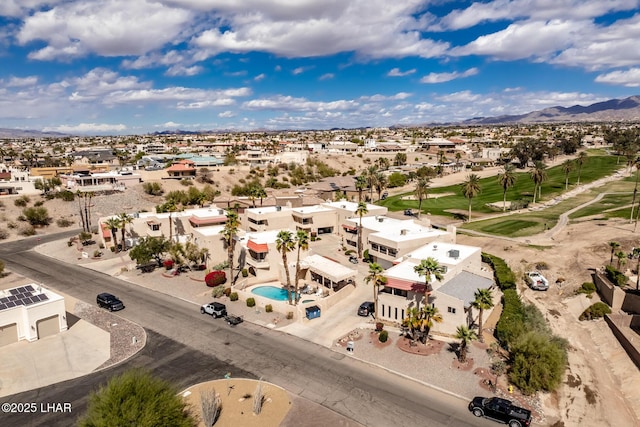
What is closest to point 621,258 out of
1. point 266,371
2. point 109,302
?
point 266,371

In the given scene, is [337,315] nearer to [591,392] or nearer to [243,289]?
[243,289]

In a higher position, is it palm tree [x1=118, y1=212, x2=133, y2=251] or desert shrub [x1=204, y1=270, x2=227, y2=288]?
palm tree [x1=118, y1=212, x2=133, y2=251]

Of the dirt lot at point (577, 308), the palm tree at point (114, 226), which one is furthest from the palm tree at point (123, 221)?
the dirt lot at point (577, 308)

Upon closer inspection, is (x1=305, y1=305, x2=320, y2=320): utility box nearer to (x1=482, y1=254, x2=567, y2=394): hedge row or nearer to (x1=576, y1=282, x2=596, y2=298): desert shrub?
(x1=482, y1=254, x2=567, y2=394): hedge row

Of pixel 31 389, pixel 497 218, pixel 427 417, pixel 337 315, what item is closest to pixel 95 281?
pixel 31 389

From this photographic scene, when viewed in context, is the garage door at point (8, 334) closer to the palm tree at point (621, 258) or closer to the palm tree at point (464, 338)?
the palm tree at point (464, 338)

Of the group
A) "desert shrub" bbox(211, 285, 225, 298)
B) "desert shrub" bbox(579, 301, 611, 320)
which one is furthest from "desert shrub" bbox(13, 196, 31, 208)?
"desert shrub" bbox(579, 301, 611, 320)
